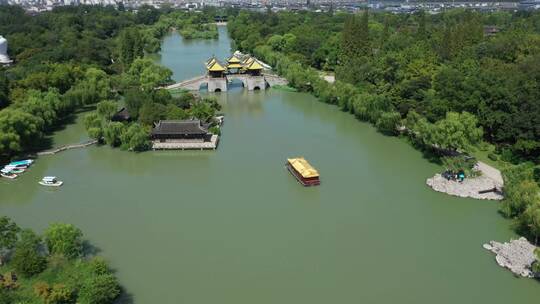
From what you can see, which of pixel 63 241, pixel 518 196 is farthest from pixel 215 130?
pixel 518 196

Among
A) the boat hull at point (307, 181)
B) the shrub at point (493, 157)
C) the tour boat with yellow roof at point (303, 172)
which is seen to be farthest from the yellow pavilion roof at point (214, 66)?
the shrub at point (493, 157)

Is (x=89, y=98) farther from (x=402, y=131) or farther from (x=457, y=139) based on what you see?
(x=457, y=139)

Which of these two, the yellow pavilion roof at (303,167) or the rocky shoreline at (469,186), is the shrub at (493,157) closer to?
the rocky shoreline at (469,186)

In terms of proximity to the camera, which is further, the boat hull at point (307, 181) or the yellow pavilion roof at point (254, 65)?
the yellow pavilion roof at point (254, 65)

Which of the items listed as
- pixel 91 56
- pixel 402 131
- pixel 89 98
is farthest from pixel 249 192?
pixel 91 56

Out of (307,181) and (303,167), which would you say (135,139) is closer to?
(303,167)

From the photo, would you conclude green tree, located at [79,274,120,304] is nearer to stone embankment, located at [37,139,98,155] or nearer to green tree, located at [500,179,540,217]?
green tree, located at [500,179,540,217]
